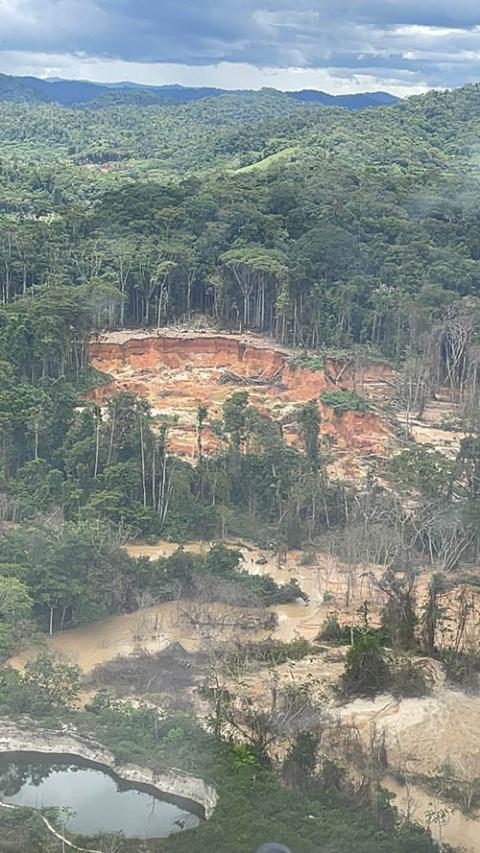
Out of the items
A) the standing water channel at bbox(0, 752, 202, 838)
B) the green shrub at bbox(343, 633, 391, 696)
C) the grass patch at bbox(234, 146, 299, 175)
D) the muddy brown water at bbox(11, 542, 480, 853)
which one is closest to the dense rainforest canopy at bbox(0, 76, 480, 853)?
the green shrub at bbox(343, 633, 391, 696)

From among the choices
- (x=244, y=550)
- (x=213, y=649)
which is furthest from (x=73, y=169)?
(x=213, y=649)

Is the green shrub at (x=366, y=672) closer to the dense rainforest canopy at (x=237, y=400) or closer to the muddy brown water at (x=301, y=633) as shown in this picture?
the dense rainforest canopy at (x=237, y=400)

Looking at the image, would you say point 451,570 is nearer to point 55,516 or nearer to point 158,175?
point 55,516

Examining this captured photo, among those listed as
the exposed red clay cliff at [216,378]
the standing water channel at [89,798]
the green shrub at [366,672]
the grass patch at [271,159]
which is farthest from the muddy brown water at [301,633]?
the grass patch at [271,159]

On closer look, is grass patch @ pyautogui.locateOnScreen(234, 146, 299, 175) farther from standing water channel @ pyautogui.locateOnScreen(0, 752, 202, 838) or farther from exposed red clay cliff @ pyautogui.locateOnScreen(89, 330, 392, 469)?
standing water channel @ pyautogui.locateOnScreen(0, 752, 202, 838)

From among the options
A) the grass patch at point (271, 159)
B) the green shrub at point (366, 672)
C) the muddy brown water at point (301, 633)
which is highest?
the grass patch at point (271, 159)

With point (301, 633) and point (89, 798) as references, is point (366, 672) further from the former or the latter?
point (89, 798)

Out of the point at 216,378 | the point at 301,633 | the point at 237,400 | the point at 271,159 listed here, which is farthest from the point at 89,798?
the point at 271,159
